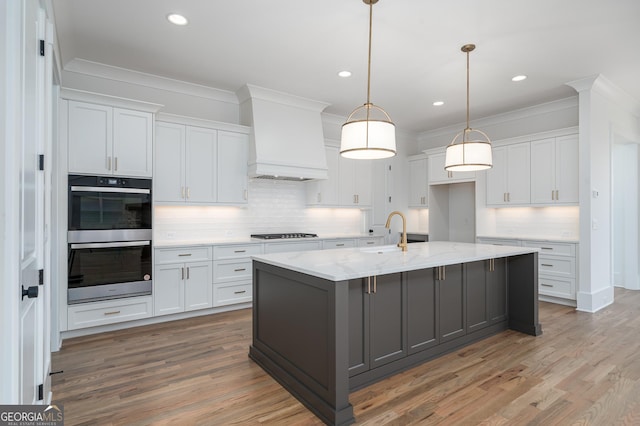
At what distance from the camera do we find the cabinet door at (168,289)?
4.02 meters

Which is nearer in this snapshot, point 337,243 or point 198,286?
point 198,286

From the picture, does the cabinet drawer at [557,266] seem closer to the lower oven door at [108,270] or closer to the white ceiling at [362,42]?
the white ceiling at [362,42]

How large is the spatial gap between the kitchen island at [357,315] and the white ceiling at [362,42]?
2.08 meters

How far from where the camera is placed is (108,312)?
12.2 feet

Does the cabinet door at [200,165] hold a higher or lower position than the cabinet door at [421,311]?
higher

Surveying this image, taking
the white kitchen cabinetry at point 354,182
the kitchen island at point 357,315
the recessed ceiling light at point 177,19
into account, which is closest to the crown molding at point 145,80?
the recessed ceiling light at point 177,19

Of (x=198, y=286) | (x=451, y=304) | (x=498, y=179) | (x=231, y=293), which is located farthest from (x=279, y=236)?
(x=498, y=179)

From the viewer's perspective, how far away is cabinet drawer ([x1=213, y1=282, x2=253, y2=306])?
14.5ft

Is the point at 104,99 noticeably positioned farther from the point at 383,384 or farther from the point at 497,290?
the point at 497,290

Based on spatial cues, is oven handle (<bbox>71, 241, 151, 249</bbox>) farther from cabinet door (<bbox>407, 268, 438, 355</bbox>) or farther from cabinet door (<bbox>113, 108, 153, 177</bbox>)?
cabinet door (<bbox>407, 268, 438, 355</bbox>)

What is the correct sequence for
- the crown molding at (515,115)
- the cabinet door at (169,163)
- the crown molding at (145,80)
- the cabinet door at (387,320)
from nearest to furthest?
the cabinet door at (387,320) → the crown molding at (145,80) → the cabinet door at (169,163) → the crown molding at (515,115)

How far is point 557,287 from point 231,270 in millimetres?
4470

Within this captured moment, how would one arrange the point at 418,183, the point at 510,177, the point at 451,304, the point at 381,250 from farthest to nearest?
the point at 418,183, the point at 510,177, the point at 381,250, the point at 451,304

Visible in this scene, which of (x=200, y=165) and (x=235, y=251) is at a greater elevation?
(x=200, y=165)
